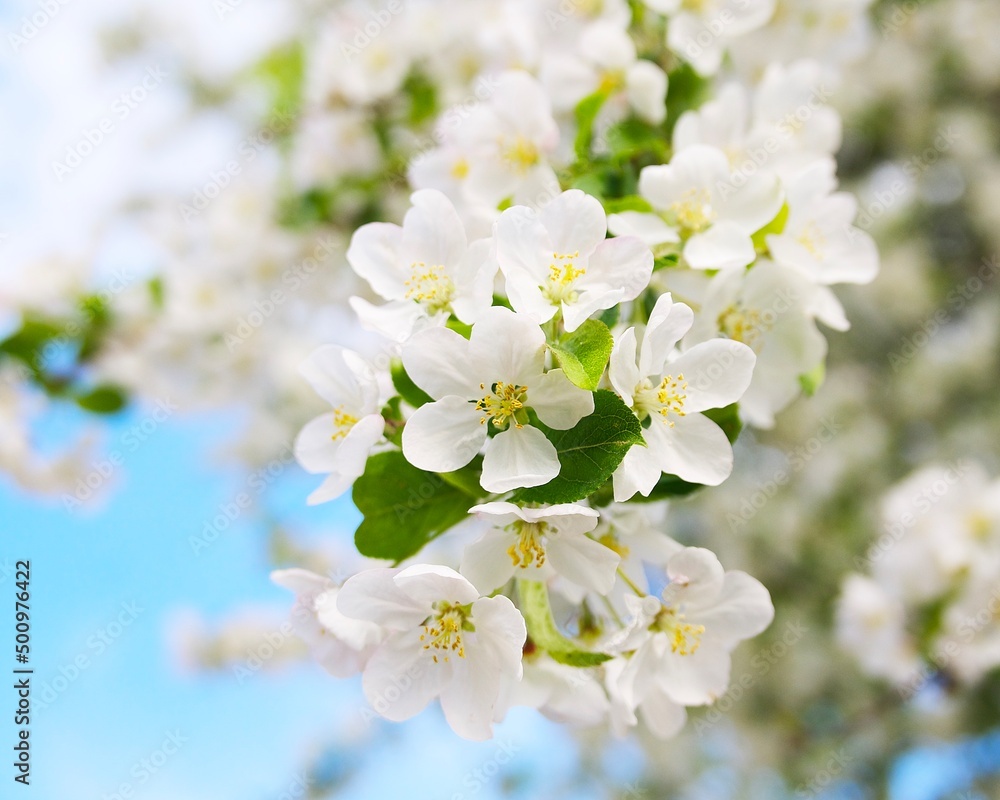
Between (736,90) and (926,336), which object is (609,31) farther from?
(926,336)

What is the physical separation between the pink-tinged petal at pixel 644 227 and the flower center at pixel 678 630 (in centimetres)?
43

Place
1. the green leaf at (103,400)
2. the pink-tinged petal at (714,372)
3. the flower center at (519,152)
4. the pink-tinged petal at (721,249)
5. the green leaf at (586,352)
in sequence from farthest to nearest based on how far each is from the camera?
the green leaf at (103,400) < the flower center at (519,152) < the pink-tinged petal at (721,249) < the pink-tinged petal at (714,372) < the green leaf at (586,352)

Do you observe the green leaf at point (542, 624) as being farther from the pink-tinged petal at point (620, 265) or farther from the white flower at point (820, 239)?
the white flower at point (820, 239)

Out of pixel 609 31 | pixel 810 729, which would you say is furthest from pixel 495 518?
pixel 810 729

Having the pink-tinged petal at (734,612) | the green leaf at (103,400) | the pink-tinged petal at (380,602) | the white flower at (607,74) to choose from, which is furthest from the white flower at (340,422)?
the green leaf at (103,400)

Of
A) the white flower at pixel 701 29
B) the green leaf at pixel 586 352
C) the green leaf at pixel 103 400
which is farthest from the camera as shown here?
the green leaf at pixel 103 400

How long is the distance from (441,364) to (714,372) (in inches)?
11.3

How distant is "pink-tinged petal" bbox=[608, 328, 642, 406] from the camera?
79 centimetres

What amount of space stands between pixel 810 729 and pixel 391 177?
284 cm

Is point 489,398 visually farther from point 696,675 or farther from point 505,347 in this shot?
point 696,675

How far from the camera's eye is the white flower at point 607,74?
1.22 meters

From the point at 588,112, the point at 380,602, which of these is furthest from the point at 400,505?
the point at 588,112

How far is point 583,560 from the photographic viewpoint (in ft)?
2.61

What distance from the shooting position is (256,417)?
3.07 metres
